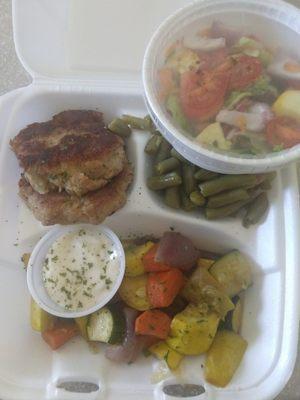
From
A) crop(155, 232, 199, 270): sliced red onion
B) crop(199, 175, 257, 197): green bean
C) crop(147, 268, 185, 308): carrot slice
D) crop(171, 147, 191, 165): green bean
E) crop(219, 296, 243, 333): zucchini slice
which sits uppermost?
crop(171, 147, 191, 165): green bean

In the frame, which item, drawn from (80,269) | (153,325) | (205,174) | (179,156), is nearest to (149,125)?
(179,156)

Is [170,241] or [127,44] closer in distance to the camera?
[170,241]

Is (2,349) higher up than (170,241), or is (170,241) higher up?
(170,241)

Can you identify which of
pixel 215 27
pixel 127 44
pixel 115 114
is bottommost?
pixel 115 114

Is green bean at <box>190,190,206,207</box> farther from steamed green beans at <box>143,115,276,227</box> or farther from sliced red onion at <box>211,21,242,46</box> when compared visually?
sliced red onion at <box>211,21,242,46</box>

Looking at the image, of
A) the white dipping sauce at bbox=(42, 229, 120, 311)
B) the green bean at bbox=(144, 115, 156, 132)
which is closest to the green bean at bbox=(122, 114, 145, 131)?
the green bean at bbox=(144, 115, 156, 132)

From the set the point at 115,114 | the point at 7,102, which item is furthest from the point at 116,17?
the point at 7,102

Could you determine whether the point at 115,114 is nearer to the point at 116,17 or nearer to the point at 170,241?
the point at 116,17
